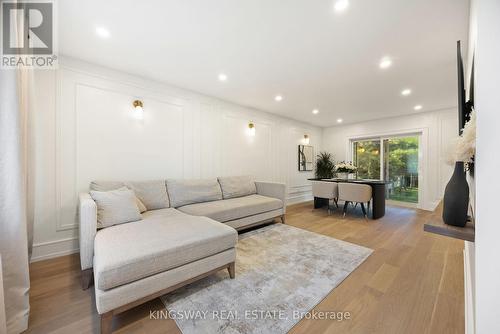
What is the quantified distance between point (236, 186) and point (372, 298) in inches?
98.6

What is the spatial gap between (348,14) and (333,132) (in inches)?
194

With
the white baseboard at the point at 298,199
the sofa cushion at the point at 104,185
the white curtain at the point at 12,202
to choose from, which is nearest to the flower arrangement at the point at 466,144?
the white curtain at the point at 12,202

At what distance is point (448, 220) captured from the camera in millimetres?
990

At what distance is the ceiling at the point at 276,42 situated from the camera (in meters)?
1.59

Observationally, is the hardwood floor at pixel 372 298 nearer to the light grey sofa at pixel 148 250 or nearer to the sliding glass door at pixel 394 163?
the light grey sofa at pixel 148 250

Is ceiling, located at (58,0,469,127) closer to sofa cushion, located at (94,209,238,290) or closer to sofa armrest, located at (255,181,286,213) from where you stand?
sofa armrest, located at (255,181,286,213)

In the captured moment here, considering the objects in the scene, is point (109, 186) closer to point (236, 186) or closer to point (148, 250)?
point (148, 250)

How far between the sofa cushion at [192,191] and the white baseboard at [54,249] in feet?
3.97

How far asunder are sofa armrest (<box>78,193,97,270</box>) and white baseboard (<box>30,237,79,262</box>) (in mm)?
1012

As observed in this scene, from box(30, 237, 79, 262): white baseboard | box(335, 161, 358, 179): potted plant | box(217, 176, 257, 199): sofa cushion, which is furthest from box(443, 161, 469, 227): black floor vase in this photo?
box(335, 161, 358, 179): potted plant

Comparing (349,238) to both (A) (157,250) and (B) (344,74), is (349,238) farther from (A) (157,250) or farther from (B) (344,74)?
(A) (157,250)

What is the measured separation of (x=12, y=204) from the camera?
121 centimetres

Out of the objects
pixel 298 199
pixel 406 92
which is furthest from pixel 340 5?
pixel 298 199

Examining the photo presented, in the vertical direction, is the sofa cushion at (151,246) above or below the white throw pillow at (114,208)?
below
